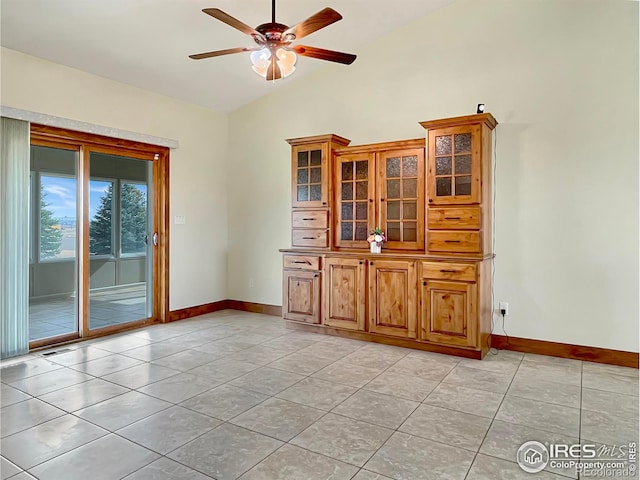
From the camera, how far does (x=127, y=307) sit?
16.8 ft

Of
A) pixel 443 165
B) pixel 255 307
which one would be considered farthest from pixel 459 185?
pixel 255 307

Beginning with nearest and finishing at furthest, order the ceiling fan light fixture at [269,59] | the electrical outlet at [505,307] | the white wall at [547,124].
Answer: the ceiling fan light fixture at [269,59] → the white wall at [547,124] → the electrical outlet at [505,307]

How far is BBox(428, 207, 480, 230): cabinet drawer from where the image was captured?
3920 millimetres

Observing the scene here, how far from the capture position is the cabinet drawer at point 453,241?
3928mm

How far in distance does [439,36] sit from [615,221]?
8.61 ft

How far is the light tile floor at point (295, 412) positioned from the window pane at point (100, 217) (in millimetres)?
1135

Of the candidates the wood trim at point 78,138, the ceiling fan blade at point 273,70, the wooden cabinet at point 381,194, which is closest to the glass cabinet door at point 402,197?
the wooden cabinet at point 381,194

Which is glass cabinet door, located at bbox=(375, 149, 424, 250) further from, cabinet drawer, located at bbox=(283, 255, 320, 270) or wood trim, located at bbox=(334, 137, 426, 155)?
cabinet drawer, located at bbox=(283, 255, 320, 270)

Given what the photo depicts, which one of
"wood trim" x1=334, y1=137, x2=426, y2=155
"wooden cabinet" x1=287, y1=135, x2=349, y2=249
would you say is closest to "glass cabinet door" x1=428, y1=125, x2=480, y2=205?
"wood trim" x1=334, y1=137, x2=426, y2=155

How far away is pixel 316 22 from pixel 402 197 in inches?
88.4

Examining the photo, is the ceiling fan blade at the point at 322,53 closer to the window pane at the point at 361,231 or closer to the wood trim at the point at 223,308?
the window pane at the point at 361,231

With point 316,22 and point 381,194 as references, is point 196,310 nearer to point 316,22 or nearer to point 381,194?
point 381,194

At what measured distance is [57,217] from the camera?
4379 mm

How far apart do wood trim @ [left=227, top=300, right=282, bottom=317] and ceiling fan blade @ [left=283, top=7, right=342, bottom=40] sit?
3.73m
